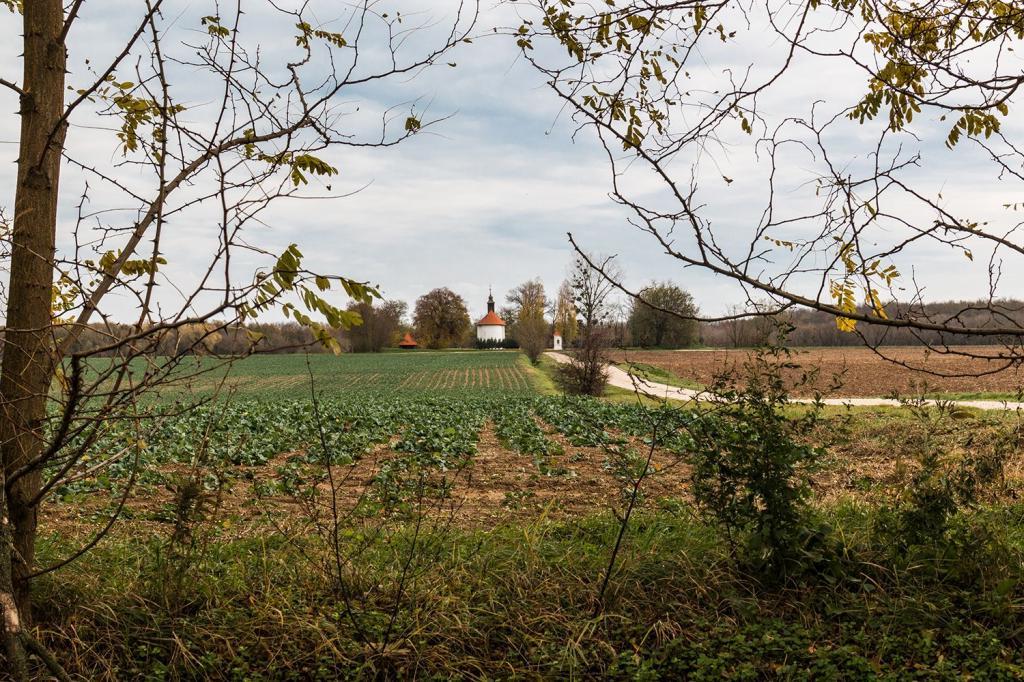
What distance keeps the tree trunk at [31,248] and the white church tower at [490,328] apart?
94503mm

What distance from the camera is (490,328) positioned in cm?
10338

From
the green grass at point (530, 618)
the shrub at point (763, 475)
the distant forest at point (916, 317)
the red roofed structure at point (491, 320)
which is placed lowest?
the green grass at point (530, 618)

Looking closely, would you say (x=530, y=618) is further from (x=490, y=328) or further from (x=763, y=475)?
(x=490, y=328)

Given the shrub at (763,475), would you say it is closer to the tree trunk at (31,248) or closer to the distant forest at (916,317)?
the distant forest at (916,317)

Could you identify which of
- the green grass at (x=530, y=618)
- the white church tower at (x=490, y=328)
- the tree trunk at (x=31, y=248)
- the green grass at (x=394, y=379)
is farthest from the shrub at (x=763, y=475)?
the white church tower at (x=490, y=328)

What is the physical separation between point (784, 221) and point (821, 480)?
878 cm

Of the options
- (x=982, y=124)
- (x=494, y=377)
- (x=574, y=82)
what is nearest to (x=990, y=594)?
(x=982, y=124)

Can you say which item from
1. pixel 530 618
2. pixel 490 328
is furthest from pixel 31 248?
pixel 490 328

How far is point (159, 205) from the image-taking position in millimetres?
3967

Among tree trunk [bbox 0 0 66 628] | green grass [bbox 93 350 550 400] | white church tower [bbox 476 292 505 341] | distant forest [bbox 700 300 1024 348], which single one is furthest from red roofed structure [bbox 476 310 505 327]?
tree trunk [bbox 0 0 66 628]

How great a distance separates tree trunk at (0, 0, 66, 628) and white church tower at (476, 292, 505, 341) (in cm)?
9450

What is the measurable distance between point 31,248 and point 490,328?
325 feet

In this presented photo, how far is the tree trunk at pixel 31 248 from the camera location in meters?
4.27

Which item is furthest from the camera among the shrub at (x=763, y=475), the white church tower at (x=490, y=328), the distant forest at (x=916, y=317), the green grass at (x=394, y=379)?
the white church tower at (x=490, y=328)
